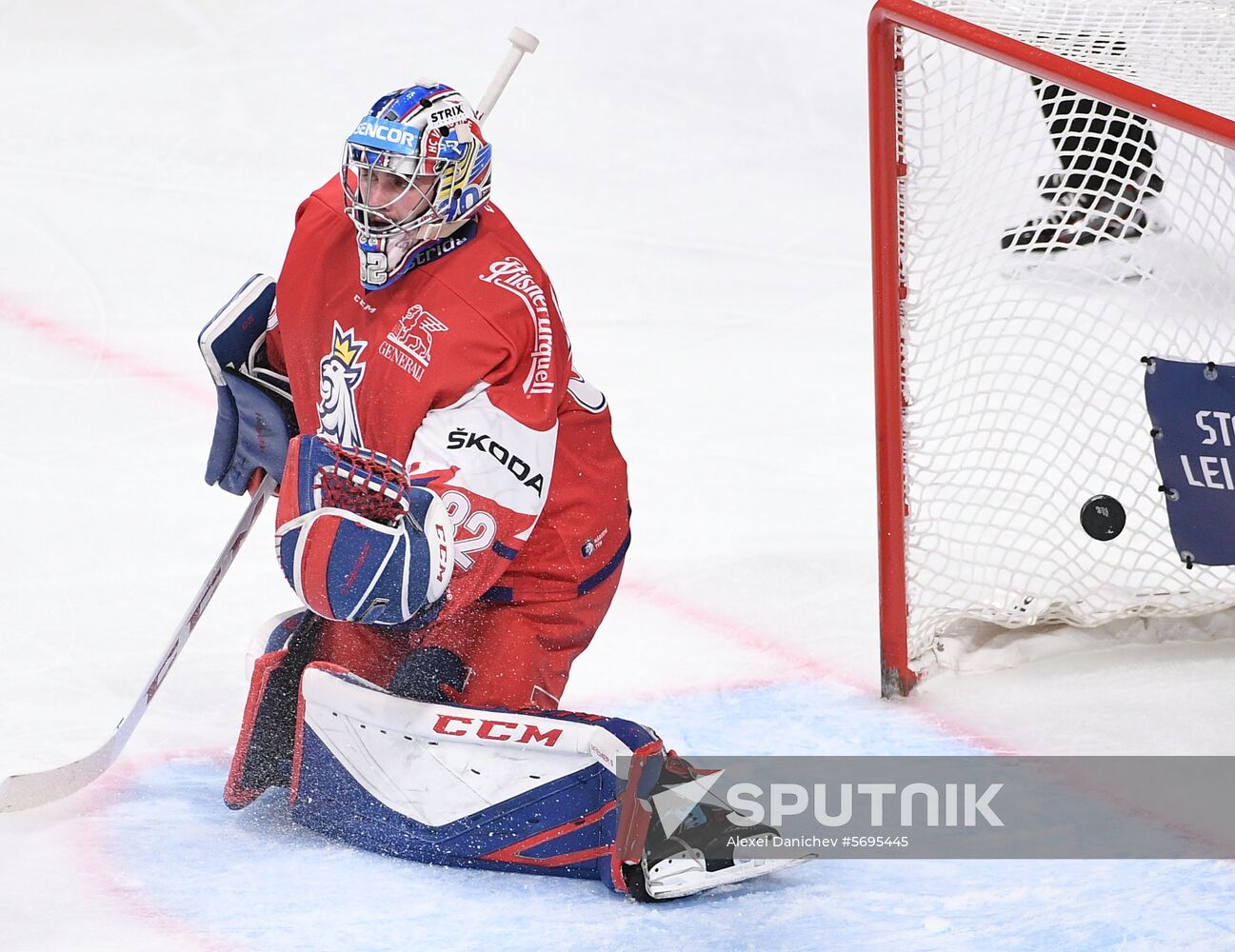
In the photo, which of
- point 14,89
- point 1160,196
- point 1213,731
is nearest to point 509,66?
point 1160,196

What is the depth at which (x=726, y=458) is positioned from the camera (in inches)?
163

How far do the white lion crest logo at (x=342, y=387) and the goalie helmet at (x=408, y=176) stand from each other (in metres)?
0.10

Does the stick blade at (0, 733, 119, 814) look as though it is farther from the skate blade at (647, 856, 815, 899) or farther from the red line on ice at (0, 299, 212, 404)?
the red line on ice at (0, 299, 212, 404)

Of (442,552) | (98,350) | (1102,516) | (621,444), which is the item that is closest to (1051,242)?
(1102,516)

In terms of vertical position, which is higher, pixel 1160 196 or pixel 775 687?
pixel 1160 196

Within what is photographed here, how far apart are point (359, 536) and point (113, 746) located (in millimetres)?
738

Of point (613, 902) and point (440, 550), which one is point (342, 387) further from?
point (613, 902)

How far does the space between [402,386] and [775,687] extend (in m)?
1.07

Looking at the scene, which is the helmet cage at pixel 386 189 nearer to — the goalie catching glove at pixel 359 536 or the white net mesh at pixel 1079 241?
the goalie catching glove at pixel 359 536

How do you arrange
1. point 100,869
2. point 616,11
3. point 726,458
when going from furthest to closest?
1. point 616,11
2. point 726,458
3. point 100,869

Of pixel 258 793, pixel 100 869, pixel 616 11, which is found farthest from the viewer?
pixel 616 11

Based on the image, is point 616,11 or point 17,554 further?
point 616,11

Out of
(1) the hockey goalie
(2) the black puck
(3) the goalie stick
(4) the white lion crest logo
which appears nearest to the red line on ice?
(3) the goalie stick

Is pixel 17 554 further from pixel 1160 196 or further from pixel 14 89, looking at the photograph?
pixel 14 89
